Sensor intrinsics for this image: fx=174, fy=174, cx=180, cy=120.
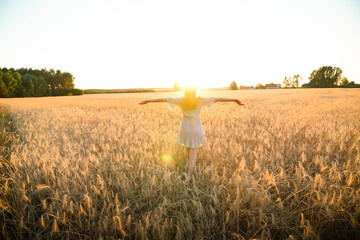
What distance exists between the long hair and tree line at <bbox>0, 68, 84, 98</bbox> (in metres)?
63.0

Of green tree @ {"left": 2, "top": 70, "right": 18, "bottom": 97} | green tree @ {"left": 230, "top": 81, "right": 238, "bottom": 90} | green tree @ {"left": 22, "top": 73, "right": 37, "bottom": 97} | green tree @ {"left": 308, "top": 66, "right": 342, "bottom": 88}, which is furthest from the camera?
green tree @ {"left": 308, "top": 66, "right": 342, "bottom": 88}

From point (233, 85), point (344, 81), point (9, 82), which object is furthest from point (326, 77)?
point (9, 82)

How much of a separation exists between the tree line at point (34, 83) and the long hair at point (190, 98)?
207 feet

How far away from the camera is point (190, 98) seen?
2.37 metres

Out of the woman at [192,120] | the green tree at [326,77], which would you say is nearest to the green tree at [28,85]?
the woman at [192,120]

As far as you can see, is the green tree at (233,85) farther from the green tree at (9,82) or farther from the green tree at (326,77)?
the green tree at (9,82)

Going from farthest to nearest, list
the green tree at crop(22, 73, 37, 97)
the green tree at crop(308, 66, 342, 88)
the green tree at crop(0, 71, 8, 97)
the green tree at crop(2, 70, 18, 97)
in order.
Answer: the green tree at crop(308, 66, 342, 88) < the green tree at crop(22, 73, 37, 97) < the green tree at crop(2, 70, 18, 97) < the green tree at crop(0, 71, 8, 97)

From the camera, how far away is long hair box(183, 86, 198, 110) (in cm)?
234

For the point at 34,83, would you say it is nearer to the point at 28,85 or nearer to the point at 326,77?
the point at 28,85

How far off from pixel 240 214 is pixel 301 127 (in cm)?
416

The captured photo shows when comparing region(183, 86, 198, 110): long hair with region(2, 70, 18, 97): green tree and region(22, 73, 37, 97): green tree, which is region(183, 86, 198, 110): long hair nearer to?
region(2, 70, 18, 97): green tree

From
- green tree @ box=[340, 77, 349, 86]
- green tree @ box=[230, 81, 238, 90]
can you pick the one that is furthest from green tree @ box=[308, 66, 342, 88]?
green tree @ box=[230, 81, 238, 90]

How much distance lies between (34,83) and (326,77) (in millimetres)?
120267

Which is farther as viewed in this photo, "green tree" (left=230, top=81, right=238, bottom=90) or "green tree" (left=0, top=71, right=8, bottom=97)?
"green tree" (left=230, top=81, right=238, bottom=90)
